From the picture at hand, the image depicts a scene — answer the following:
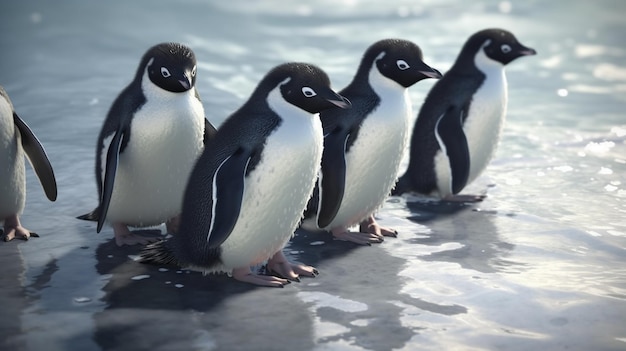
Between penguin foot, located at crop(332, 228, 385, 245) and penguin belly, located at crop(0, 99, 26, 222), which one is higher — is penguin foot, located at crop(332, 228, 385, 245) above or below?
below

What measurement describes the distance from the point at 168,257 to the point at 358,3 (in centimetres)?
1252

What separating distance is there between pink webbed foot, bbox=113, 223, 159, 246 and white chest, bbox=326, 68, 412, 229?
0.94 meters

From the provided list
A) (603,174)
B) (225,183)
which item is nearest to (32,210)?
(225,183)

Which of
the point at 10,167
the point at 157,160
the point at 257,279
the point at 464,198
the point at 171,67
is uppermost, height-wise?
the point at 171,67

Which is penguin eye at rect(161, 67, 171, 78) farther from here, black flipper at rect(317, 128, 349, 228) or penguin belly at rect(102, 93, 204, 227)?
black flipper at rect(317, 128, 349, 228)

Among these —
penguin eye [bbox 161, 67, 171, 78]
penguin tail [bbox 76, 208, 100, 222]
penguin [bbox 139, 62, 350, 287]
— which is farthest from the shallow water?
penguin eye [bbox 161, 67, 171, 78]

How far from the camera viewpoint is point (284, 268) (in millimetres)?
4340

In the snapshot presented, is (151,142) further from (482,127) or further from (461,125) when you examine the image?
(482,127)

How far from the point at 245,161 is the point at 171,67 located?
0.76 m

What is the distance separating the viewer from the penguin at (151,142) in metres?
4.55

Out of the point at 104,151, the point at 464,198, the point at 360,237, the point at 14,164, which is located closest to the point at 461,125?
the point at 464,198

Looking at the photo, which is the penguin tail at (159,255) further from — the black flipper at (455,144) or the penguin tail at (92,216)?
the black flipper at (455,144)

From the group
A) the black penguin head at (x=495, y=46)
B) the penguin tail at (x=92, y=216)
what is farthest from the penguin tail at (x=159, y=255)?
the black penguin head at (x=495, y=46)

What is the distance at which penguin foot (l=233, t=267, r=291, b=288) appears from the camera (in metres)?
4.21
